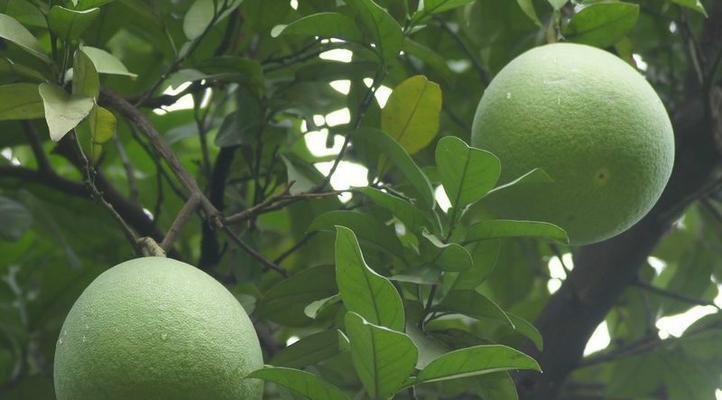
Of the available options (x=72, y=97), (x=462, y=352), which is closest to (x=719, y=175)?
(x=462, y=352)

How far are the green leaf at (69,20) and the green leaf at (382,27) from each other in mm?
329

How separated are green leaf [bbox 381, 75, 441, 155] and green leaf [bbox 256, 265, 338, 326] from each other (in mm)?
237

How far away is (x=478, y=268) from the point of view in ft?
4.17

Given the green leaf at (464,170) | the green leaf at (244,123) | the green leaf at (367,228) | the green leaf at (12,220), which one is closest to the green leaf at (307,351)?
the green leaf at (367,228)

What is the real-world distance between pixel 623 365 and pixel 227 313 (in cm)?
99

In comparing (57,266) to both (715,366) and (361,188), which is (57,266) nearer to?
(361,188)

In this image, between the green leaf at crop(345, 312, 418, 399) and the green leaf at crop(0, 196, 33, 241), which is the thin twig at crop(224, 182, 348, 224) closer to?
the green leaf at crop(345, 312, 418, 399)

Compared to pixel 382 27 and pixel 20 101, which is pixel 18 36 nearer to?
pixel 20 101

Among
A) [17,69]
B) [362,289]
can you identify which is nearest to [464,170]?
[362,289]

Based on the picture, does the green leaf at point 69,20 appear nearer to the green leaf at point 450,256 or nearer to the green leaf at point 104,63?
the green leaf at point 104,63

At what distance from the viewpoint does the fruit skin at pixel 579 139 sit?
3.93ft

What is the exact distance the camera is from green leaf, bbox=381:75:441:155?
1438 mm

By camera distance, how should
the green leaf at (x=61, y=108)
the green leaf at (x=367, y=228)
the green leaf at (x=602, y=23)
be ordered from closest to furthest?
1. the green leaf at (x=61, y=108)
2. the green leaf at (x=367, y=228)
3. the green leaf at (x=602, y=23)

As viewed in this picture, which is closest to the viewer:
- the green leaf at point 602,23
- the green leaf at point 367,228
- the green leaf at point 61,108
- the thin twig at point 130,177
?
the green leaf at point 61,108
